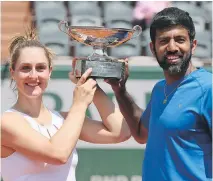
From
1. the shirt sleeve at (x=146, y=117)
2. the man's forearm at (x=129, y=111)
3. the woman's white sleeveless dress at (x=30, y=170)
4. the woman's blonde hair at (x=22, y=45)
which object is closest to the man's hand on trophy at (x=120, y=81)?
the man's forearm at (x=129, y=111)

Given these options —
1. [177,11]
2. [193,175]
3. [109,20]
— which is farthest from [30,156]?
[109,20]

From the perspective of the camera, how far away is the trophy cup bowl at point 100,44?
2.73m

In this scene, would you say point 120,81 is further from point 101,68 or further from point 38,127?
point 38,127

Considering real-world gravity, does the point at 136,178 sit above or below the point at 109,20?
below

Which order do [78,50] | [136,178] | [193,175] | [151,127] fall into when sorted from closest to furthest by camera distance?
[193,175] < [151,127] < [136,178] < [78,50]

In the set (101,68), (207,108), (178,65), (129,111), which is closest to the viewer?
(207,108)

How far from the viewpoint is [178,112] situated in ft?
8.22

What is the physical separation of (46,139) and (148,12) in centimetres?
395

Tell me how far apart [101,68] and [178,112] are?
41 centimetres

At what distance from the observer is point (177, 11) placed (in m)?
2.61

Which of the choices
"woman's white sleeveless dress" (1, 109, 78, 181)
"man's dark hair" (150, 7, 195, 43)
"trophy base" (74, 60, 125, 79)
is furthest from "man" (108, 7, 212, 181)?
"woman's white sleeveless dress" (1, 109, 78, 181)

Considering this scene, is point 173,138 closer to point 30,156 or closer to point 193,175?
point 193,175

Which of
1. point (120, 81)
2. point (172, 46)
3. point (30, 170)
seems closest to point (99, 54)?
point (120, 81)

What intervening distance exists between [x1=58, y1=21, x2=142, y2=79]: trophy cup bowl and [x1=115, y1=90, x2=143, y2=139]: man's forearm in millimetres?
183
